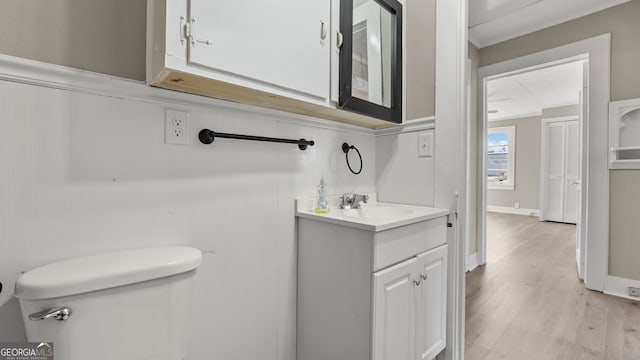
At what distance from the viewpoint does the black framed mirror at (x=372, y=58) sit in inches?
48.3

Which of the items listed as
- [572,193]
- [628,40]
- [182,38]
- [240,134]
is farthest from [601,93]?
[572,193]

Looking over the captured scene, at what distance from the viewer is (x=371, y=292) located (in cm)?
101

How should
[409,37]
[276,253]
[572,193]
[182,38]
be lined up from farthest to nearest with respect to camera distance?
1. [572,193]
2. [409,37]
3. [276,253]
4. [182,38]

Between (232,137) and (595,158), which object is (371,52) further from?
(595,158)

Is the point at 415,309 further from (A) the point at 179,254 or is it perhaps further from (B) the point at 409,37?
(B) the point at 409,37

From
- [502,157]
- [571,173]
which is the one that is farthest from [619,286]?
[502,157]

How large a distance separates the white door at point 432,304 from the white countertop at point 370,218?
0.19 m

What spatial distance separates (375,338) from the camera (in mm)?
1013

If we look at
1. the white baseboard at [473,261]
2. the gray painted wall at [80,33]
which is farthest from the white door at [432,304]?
the white baseboard at [473,261]

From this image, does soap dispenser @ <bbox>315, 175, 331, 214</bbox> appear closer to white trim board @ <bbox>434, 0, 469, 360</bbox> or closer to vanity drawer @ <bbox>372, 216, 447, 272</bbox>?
vanity drawer @ <bbox>372, 216, 447, 272</bbox>

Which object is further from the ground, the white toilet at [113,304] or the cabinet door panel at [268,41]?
the cabinet door panel at [268,41]

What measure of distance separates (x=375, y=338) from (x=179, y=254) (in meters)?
0.74

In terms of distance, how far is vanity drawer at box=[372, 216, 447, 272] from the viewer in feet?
3.37

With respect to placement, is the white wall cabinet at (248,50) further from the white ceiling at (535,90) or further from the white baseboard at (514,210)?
the white baseboard at (514,210)
